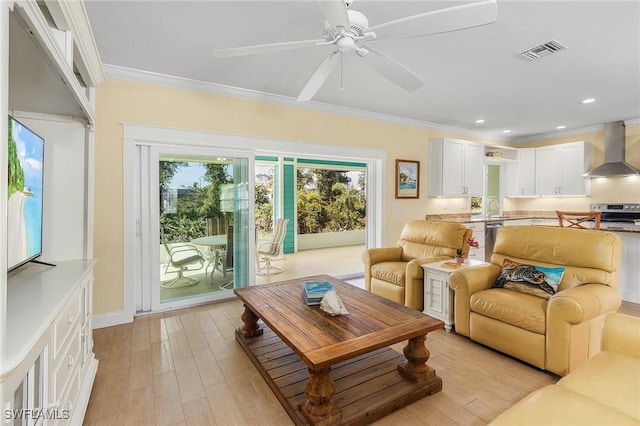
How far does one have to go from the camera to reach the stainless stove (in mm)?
5129

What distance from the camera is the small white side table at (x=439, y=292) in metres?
2.94

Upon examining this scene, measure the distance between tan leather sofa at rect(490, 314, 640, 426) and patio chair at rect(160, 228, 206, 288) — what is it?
11.2 ft

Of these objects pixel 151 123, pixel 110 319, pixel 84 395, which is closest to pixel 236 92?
pixel 151 123

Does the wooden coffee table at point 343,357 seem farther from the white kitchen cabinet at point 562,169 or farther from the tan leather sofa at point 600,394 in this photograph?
the white kitchen cabinet at point 562,169

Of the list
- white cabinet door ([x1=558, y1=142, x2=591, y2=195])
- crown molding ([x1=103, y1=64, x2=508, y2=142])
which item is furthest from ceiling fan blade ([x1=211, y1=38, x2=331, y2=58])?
white cabinet door ([x1=558, y1=142, x2=591, y2=195])

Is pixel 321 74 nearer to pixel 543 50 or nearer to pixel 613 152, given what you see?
pixel 543 50

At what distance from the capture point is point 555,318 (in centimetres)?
212

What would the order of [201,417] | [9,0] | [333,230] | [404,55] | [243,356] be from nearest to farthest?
[9,0], [201,417], [243,356], [404,55], [333,230]

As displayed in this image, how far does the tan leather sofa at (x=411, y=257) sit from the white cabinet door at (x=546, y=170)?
3.81m

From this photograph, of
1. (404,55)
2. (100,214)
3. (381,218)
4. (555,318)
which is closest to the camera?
(555,318)

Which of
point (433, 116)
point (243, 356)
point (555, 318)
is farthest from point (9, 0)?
point (433, 116)

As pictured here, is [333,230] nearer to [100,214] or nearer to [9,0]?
[100,214]

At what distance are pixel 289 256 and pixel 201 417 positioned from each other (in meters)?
5.27

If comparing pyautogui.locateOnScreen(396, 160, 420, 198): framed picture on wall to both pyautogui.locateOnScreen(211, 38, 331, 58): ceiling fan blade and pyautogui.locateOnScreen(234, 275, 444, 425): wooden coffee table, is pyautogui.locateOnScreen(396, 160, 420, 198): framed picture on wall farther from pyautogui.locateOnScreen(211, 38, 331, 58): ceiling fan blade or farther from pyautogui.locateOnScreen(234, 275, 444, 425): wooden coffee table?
pyautogui.locateOnScreen(211, 38, 331, 58): ceiling fan blade
